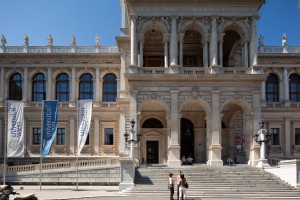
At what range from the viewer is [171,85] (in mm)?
36875

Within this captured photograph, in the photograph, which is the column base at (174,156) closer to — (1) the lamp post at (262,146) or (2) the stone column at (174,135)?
(2) the stone column at (174,135)

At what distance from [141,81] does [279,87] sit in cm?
2226

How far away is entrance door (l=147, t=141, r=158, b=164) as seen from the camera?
42188 millimetres

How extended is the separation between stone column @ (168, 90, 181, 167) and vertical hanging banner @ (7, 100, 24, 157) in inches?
488

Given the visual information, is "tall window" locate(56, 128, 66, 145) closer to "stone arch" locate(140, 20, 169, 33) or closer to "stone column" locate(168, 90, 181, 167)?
"stone arch" locate(140, 20, 169, 33)

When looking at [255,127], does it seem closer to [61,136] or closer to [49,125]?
[49,125]

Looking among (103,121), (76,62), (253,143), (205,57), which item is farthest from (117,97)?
(253,143)

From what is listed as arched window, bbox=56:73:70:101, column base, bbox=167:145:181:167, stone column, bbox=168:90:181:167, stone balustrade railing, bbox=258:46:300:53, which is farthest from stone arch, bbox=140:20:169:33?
stone balustrade railing, bbox=258:46:300:53

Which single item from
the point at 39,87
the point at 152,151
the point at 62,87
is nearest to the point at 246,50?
the point at 152,151

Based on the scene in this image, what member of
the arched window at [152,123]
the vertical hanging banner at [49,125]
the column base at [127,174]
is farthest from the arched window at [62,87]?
the column base at [127,174]

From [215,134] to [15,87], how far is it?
2752cm

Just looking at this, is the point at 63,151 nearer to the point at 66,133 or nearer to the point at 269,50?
the point at 66,133

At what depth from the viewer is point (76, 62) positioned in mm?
50844

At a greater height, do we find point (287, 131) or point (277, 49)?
point (277, 49)
